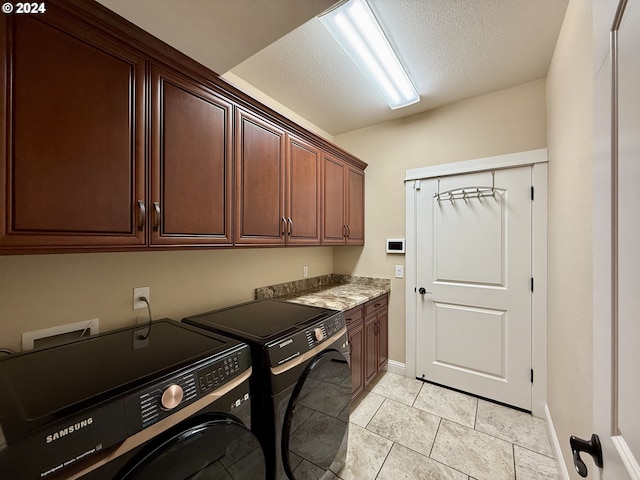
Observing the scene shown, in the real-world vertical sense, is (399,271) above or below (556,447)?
above

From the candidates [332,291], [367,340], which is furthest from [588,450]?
[332,291]

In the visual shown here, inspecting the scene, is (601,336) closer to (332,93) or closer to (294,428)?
(294,428)

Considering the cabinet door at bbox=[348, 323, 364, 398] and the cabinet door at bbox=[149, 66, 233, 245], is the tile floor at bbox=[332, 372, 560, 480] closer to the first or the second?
the cabinet door at bbox=[348, 323, 364, 398]

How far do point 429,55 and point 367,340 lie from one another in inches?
92.2

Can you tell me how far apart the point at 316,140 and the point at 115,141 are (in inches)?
60.5

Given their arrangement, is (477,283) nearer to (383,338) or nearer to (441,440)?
(383,338)

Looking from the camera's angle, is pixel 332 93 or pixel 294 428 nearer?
pixel 294 428

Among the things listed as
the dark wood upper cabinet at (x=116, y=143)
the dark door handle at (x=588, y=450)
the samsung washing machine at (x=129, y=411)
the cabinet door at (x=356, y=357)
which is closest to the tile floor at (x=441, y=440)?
the cabinet door at (x=356, y=357)

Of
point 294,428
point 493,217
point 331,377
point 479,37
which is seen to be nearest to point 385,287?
point 493,217

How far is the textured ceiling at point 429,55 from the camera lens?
1485mm

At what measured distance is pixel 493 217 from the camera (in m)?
2.26

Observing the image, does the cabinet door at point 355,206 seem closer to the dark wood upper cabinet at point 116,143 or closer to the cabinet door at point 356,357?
the cabinet door at point 356,357

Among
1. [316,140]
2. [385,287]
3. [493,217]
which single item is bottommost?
[385,287]

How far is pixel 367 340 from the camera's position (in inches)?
92.4
